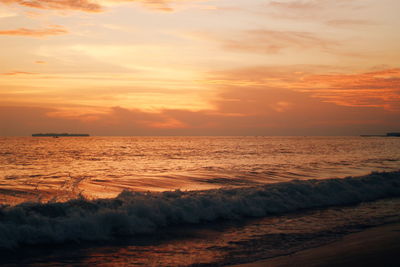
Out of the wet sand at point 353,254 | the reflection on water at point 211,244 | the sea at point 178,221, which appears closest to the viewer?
the wet sand at point 353,254

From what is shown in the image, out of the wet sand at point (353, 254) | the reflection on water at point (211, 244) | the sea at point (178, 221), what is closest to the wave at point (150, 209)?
the sea at point (178, 221)

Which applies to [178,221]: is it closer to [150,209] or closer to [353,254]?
[150,209]

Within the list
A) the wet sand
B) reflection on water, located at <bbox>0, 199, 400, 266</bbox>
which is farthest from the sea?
the wet sand

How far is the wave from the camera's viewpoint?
33.9ft

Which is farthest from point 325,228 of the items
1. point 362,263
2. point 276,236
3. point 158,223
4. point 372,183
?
point 372,183

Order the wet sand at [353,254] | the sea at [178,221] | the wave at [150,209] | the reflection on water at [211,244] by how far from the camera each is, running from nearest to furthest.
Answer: the wet sand at [353,254]
the reflection on water at [211,244]
the sea at [178,221]
the wave at [150,209]

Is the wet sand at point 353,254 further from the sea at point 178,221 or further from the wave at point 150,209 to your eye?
the wave at point 150,209

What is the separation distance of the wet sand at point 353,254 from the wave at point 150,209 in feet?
14.9

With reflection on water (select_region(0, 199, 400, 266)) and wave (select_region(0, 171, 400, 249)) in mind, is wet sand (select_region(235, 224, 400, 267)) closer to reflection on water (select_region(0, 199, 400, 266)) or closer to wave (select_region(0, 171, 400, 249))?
reflection on water (select_region(0, 199, 400, 266))

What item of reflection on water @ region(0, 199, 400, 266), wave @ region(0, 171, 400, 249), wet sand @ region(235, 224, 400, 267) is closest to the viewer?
wet sand @ region(235, 224, 400, 267)

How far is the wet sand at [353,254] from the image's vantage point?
8.12 m

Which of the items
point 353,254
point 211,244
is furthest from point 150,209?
A: point 353,254

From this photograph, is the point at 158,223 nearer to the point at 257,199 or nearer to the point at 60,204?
A: the point at 60,204

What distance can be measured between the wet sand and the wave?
4.55 metres
